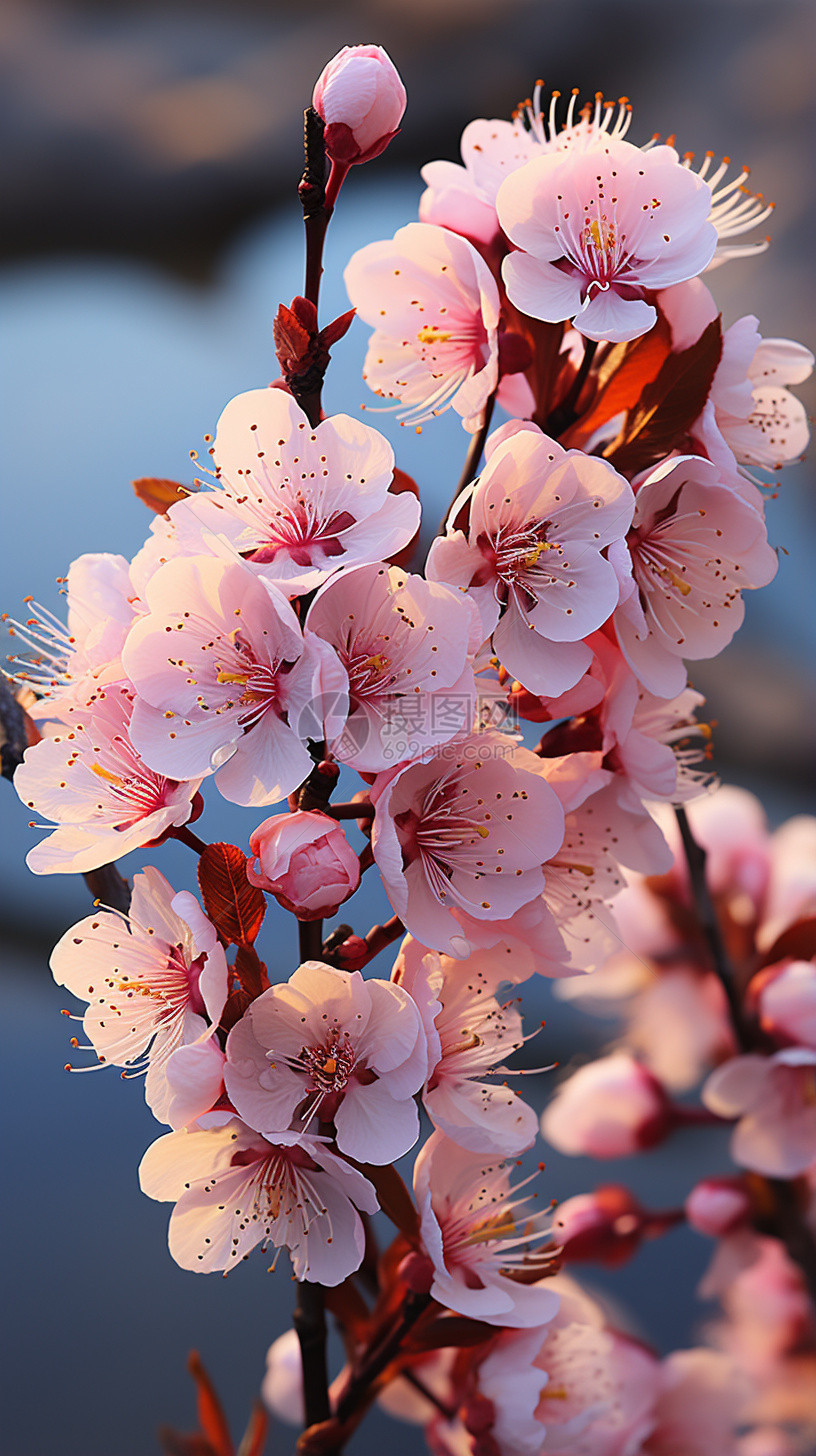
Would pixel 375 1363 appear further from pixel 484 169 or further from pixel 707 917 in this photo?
pixel 484 169

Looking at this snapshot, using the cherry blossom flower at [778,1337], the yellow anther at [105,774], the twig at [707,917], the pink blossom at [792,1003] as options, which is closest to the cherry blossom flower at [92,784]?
the yellow anther at [105,774]

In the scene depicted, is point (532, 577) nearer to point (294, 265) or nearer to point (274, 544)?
point (274, 544)

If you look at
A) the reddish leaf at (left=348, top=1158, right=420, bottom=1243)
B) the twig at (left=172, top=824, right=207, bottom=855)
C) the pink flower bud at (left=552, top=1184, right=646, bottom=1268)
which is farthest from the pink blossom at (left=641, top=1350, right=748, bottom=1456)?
the twig at (left=172, top=824, right=207, bottom=855)

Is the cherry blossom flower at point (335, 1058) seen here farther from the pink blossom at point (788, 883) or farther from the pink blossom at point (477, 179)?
the pink blossom at point (788, 883)

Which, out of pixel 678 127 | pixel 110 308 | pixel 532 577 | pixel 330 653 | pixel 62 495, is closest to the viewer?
pixel 330 653

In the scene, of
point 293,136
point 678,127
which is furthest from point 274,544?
point 678,127

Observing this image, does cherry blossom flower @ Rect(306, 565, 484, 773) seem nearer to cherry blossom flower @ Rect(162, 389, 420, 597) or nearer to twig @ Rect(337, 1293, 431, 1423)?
cherry blossom flower @ Rect(162, 389, 420, 597)
